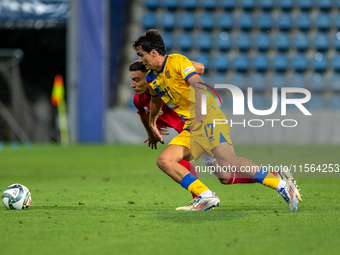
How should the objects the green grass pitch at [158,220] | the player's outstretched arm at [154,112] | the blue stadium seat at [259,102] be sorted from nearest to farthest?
the green grass pitch at [158,220] → the player's outstretched arm at [154,112] → the blue stadium seat at [259,102]

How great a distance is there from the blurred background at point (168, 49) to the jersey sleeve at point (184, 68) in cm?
1127

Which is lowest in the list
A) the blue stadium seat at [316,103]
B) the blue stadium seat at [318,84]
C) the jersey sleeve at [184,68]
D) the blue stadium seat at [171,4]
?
the blue stadium seat at [316,103]

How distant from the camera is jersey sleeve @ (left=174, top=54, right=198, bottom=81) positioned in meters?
→ 4.25

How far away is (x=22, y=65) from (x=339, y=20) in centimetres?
1268

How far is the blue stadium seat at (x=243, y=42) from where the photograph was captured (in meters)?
18.2

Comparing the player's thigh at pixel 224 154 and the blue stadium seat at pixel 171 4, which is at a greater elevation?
the blue stadium seat at pixel 171 4

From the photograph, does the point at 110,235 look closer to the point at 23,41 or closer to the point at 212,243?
the point at 212,243

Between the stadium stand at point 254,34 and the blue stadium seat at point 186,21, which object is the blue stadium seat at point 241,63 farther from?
the blue stadium seat at point 186,21

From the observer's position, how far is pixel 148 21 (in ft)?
59.4

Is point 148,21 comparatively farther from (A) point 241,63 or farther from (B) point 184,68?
(B) point 184,68

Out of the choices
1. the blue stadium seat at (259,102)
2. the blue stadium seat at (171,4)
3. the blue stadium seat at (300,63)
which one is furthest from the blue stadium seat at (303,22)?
the blue stadium seat at (171,4)

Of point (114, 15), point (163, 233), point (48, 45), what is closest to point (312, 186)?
point (163, 233)

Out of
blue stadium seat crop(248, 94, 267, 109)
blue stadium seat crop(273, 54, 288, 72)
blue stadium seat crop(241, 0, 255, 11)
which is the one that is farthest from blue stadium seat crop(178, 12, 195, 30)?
blue stadium seat crop(248, 94, 267, 109)

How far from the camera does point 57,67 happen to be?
66.5 ft
